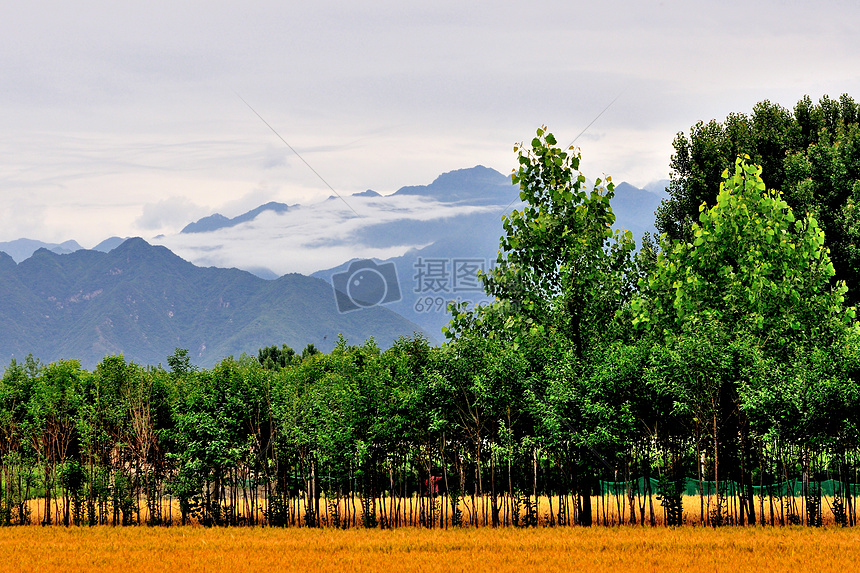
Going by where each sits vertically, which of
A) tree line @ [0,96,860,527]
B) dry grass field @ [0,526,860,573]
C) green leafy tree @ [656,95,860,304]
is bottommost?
dry grass field @ [0,526,860,573]

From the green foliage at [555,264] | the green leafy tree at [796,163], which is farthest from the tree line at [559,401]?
the green leafy tree at [796,163]

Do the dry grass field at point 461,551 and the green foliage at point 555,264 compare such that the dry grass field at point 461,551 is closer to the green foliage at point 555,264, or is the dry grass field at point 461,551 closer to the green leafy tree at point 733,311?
the green leafy tree at point 733,311

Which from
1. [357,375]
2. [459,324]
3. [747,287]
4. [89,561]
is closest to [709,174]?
[747,287]

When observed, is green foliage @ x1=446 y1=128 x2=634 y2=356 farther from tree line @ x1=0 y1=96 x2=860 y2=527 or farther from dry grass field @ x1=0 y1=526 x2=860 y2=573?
dry grass field @ x1=0 y1=526 x2=860 y2=573

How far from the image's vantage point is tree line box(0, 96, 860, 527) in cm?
2153

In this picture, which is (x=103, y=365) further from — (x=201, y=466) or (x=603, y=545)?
(x=603, y=545)

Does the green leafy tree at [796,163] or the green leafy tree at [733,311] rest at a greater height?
the green leafy tree at [796,163]

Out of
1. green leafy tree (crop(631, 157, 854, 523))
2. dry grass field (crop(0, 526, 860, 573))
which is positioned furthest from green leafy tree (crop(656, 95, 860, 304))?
dry grass field (crop(0, 526, 860, 573))

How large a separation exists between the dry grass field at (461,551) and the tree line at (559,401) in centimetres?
220

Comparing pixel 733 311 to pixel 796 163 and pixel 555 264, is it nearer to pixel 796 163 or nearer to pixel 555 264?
pixel 555 264

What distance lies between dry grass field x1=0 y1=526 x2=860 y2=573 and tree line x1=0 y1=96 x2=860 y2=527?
7.21ft

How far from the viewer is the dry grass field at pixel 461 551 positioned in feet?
54.5

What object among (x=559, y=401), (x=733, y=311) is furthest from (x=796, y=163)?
(x=559, y=401)

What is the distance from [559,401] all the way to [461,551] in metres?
5.44
